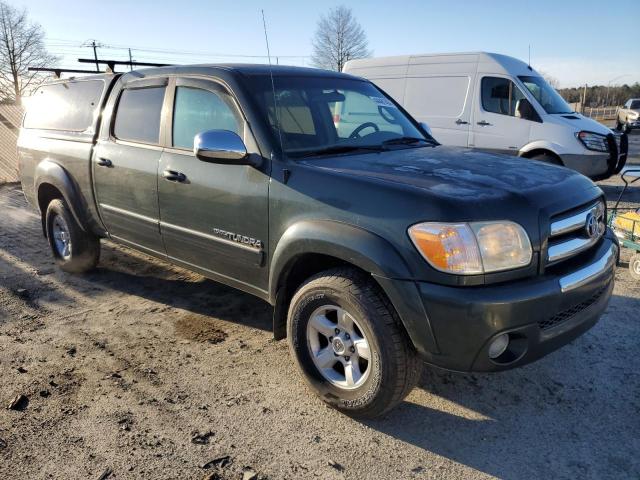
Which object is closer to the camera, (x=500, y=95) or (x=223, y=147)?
(x=223, y=147)

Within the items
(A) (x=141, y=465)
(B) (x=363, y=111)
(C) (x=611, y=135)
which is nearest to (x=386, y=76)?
(C) (x=611, y=135)

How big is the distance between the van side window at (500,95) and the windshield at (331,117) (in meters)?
5.07

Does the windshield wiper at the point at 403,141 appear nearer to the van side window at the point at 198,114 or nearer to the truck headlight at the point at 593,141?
the van side window at the point at 198,114

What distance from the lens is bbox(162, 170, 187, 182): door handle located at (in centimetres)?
351

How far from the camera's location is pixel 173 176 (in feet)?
11.7

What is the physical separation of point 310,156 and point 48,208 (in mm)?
3480

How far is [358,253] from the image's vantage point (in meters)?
2.52

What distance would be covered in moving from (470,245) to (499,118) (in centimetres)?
698

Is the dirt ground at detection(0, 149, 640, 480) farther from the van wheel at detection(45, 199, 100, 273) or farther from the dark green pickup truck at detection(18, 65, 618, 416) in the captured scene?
the van wheel at detection(45, 199, 100, 273)

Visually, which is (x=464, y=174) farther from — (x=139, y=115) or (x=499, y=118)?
(x=499, y=118)

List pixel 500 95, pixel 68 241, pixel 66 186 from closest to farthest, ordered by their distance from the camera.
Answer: pixel 66 186 < pixel 68 241 < pixel 500 95

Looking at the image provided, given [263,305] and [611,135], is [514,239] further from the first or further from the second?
[611,135]

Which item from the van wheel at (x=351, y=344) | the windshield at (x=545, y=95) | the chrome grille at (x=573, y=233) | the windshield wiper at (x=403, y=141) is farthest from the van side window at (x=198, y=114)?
the windshield at (x=545, y=95)

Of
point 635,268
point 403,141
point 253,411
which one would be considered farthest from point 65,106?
point 635,268
